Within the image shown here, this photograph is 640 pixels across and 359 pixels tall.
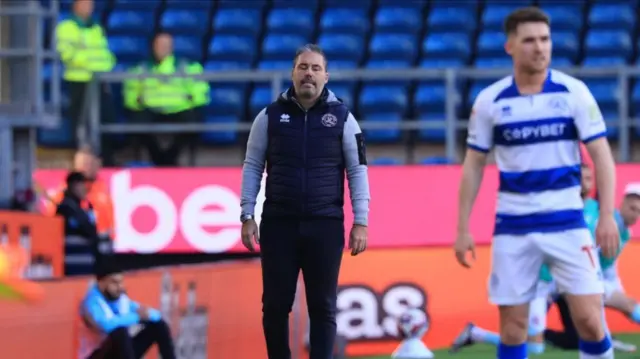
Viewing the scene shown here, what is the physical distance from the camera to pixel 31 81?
1127 cm

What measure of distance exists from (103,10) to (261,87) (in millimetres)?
2472

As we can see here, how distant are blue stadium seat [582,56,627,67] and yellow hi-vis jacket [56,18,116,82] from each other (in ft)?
18.0

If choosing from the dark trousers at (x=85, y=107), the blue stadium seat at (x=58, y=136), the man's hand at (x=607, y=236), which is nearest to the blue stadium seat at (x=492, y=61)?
the dark trousers at (x=85, y=107)

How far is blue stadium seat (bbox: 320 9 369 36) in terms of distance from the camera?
52.2ft

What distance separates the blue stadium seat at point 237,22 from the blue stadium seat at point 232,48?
0.10 meters

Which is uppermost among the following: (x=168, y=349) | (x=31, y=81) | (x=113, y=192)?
(x=31, y=81)

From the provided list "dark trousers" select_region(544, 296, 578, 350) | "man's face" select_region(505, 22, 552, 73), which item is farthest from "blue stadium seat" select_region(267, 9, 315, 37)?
"man's face" select_region(505, 22, 552, 73)

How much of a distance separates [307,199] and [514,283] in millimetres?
1210

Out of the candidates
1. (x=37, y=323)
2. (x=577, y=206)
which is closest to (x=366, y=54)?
(x=37, y=323)

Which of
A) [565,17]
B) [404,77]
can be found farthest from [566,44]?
[404,77]

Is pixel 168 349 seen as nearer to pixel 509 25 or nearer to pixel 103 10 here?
pixel 509 25

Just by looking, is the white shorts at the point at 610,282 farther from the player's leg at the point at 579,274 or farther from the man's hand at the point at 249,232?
the player's leg at the point at 579,274

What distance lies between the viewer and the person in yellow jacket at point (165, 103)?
14.0m

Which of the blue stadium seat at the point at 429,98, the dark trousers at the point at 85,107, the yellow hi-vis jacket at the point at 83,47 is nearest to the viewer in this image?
the dark trousers at the point at 85,107
